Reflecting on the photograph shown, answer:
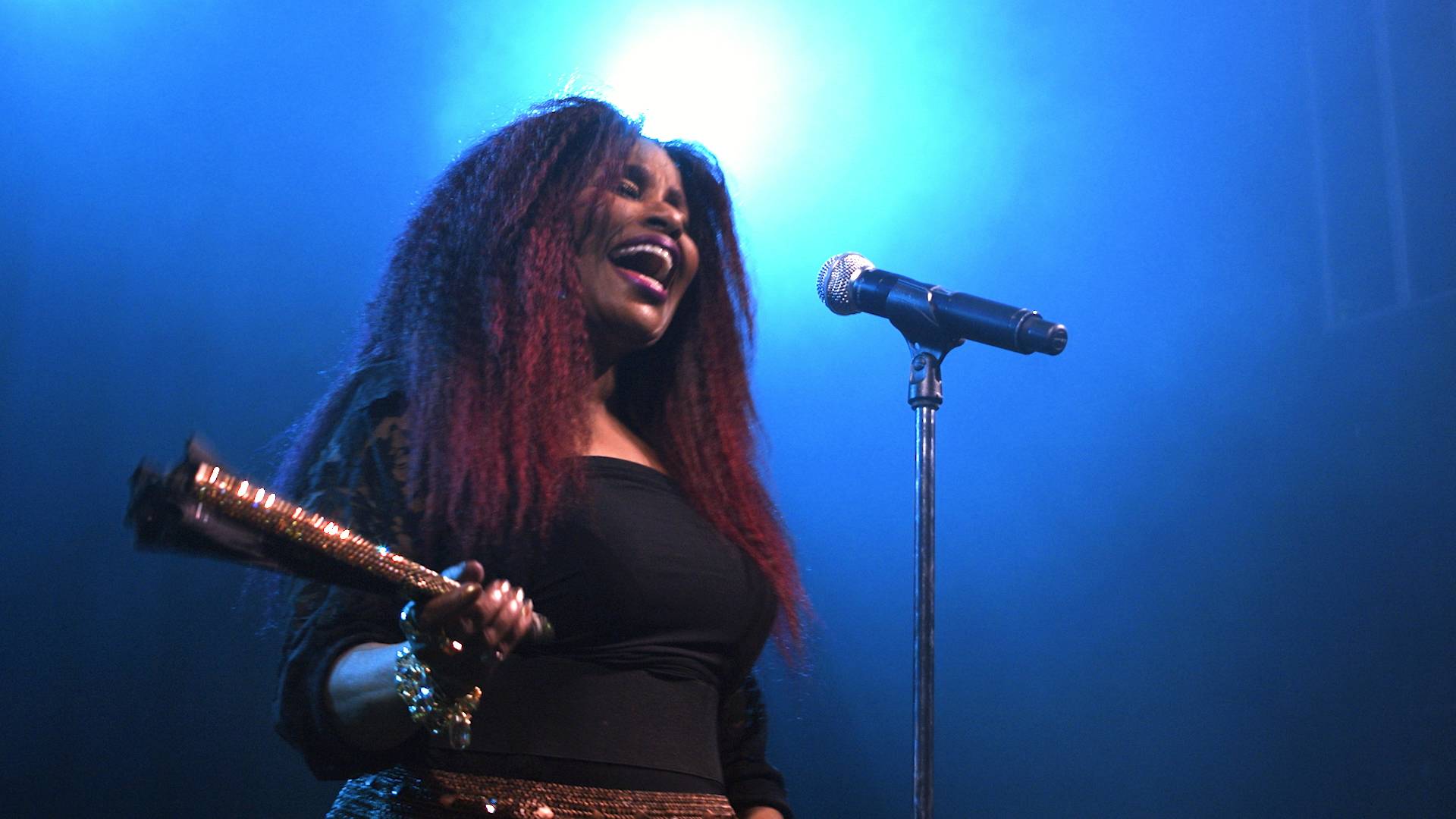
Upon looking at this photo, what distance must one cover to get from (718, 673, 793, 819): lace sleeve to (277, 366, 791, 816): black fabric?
109mm

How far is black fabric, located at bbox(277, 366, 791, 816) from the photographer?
1144 millimetres

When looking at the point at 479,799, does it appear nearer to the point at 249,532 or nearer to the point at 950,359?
the point at 249,532

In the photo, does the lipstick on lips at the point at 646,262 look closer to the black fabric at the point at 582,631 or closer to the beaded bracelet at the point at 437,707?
the black fabric at the point at 582,631

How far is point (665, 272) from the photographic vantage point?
1.54 metres

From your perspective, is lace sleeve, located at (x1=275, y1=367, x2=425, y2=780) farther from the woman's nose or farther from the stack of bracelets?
the woman's nose

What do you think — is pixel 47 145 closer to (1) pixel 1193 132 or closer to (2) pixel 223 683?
(2) pixel 223 683

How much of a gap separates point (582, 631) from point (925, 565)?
623mm

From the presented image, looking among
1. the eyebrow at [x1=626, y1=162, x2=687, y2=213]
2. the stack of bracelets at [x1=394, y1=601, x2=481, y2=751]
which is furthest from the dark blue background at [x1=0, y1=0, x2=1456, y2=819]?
the stack of bracelets at [x1=394, y1=601, x2=481, y2=751]

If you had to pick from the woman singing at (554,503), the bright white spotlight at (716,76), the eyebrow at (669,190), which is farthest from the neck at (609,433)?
the bright white spotlight at (716,76)

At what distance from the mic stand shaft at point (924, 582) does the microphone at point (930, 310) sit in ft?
0.15

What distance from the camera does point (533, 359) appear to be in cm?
136

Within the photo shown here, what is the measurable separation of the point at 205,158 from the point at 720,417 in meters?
1.73

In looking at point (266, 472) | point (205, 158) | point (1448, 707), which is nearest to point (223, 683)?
point (266, 472)

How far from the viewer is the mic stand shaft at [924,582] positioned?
5.33ft
